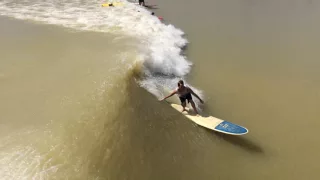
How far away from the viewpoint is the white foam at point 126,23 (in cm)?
1195

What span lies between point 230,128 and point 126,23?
37.5ft

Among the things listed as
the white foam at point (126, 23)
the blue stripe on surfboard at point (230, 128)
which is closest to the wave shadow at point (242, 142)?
the blue stripe on surfboard at point (230, 128)

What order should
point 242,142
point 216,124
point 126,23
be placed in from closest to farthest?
point 242,142 < point 216,124 < point 126,23

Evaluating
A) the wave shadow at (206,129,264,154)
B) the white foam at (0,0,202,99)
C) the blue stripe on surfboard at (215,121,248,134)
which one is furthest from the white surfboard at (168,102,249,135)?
the white foam at (0,0,202,99)

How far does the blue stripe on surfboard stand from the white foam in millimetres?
2779

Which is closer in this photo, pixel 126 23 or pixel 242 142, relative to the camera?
pixel 242 142

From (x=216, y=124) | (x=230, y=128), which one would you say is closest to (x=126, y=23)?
(x=216, y=124)

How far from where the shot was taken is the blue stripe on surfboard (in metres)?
7.61

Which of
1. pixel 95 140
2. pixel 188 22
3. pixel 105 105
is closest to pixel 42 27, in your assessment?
pixel 188 22

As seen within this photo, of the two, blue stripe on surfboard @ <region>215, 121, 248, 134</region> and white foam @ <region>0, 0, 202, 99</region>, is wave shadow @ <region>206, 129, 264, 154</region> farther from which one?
white foam @ <region>0, 0, 202, 99</region>

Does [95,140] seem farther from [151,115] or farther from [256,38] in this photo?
[256,38]

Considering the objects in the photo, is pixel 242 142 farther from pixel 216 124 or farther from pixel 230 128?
pixel 216 124

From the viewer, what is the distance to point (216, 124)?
7996mm

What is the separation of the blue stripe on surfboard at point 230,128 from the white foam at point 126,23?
278cm
